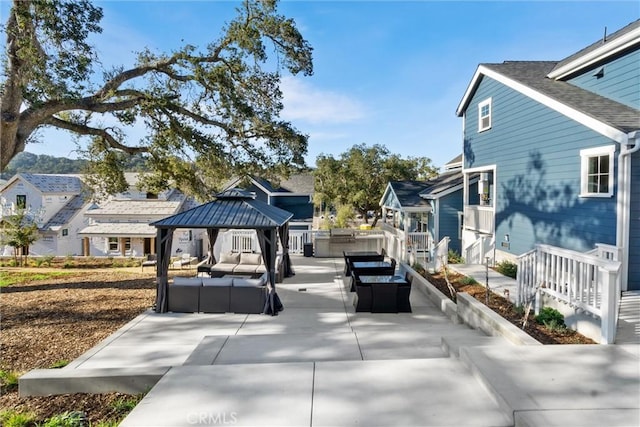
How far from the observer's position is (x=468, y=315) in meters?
6.38

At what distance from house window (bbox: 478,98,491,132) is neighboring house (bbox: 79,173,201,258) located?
20937 mm

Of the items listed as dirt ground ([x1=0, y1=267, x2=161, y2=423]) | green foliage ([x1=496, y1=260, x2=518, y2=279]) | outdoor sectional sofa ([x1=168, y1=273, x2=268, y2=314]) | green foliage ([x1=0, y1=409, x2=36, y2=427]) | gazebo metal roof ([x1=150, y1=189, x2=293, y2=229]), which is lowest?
dirt ground ([x1=0, y1=267, x2=161, y2=423])

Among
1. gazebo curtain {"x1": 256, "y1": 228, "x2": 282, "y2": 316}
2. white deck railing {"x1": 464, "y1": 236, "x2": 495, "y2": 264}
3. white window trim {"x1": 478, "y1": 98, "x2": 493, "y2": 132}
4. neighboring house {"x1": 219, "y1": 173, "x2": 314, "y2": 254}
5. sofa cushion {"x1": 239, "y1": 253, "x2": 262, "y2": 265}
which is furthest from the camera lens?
neighboring house {"x1": 219, "y1": 173, "x2": 314, "y2": 254}

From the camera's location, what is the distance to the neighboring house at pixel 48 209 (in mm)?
28578

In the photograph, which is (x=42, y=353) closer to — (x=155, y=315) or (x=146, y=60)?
(x=155, y=315)

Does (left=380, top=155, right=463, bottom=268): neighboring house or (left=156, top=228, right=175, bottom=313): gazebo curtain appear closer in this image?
(left=156, top=228, right=175, bottom=313): gazebo curtain

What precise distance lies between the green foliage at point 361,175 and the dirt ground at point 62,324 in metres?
21.8

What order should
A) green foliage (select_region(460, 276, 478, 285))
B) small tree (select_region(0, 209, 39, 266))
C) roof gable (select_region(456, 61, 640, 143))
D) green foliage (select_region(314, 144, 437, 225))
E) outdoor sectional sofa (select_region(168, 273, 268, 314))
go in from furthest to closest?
1. green foliage (select_region(314, 144, 437, 225))
2. small tree (select_region(0, 209, 39, 266))
3. green foliage (select_region(460, 276, 478, 285))
4. outdoor sectional sofa (select_region(168, 273, 268, 314))
5. roof gable (select_region(456, 61, 640, 143))

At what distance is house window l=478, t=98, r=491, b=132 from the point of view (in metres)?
12.9

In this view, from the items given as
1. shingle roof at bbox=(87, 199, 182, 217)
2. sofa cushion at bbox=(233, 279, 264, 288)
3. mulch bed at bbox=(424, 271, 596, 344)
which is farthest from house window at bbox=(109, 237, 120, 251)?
mulch bed at bbox=(424, 271, 596, 344)

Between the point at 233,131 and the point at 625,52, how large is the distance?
36.0 feet

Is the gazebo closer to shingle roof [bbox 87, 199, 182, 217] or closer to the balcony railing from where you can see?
the balcony railing

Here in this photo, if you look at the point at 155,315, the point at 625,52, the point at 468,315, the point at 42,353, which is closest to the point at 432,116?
the point at 625,52

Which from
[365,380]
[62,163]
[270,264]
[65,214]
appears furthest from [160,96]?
[62,163]
